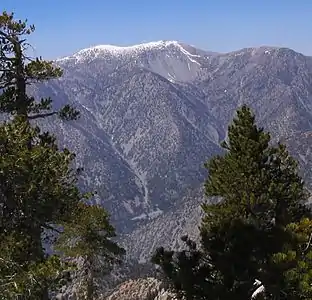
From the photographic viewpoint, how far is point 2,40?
70.8 feet

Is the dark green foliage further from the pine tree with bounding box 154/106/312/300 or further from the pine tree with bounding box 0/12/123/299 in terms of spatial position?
the pine tree with bounding box 154/106/312/300

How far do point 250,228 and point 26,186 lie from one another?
12297mm

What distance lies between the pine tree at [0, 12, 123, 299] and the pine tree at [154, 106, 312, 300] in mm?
6812

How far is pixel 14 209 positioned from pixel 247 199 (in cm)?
1733

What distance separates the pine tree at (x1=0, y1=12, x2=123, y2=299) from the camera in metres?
16.5

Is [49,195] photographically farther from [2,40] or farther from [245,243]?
[245,243]

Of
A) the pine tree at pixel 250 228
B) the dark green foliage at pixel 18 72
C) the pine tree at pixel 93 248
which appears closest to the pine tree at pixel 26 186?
the dark green foliage at pixel 18 72

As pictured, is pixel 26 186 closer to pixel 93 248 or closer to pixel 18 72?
pixel 18 72

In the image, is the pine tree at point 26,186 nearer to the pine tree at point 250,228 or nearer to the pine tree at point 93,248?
the pine tree at point 250,228

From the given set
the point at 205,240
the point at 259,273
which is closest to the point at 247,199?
the point at 205,240

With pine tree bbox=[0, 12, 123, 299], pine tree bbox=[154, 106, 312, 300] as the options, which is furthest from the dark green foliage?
pine tree bbox=[154, 106, 312, 300]

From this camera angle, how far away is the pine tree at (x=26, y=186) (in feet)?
54.2

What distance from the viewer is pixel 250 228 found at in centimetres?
2556

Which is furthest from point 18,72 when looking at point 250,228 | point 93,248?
point 93,248
